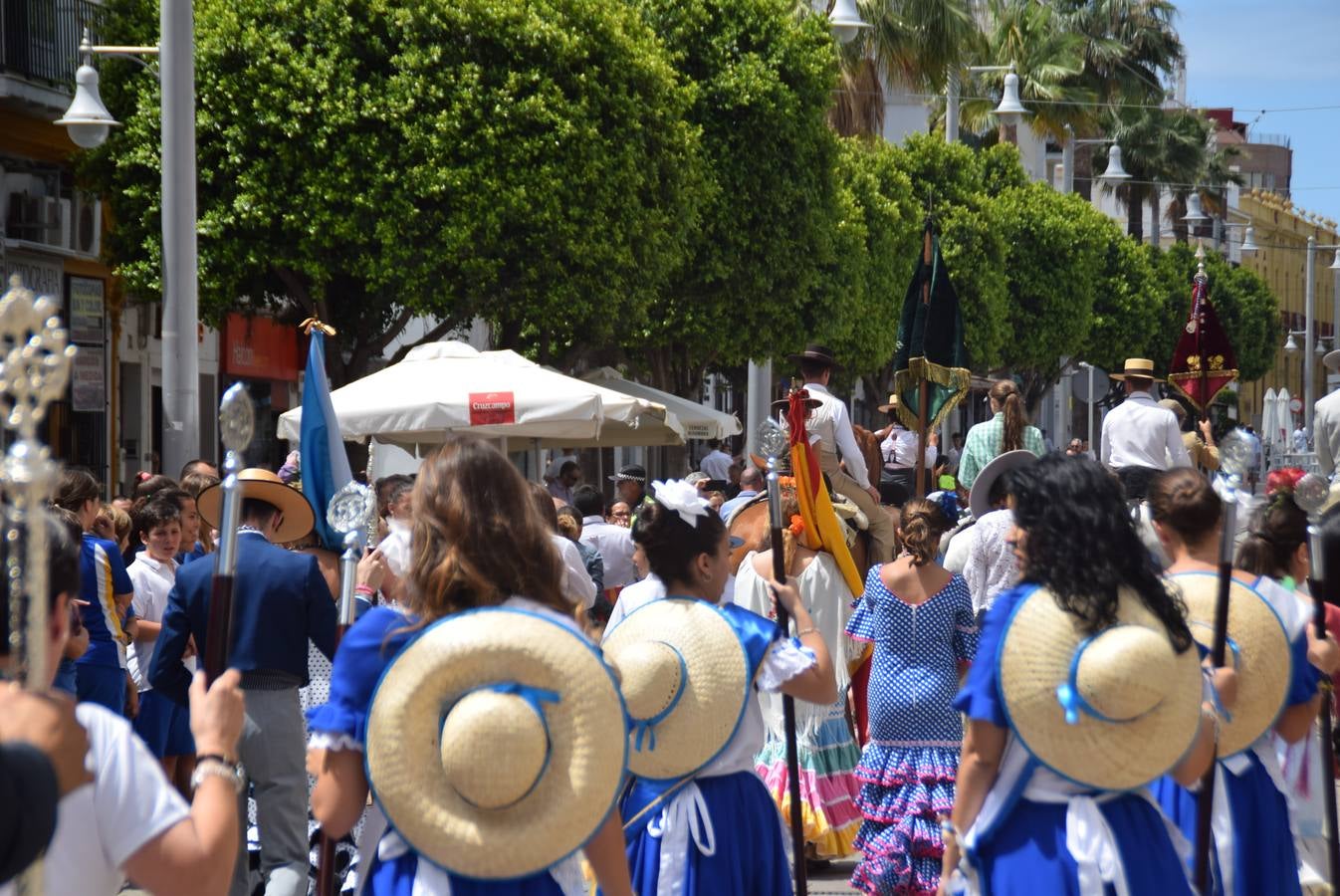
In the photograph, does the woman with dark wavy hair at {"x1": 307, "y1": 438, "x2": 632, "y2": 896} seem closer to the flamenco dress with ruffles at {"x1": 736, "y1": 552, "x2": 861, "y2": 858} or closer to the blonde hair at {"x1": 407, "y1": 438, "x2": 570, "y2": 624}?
the blonde hair at {"x1": 407, "y1": 438, "x2": 570, "y2": 624}

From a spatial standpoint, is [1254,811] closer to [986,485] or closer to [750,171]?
[986,485]

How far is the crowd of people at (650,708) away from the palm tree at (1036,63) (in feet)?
114

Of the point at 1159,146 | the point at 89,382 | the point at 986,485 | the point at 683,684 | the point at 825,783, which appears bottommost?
the point at 825,783

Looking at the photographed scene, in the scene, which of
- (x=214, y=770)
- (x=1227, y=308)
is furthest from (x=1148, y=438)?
(x=1227, y=308)

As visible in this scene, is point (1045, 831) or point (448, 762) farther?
point (1045, 831)

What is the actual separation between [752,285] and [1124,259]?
2848cm

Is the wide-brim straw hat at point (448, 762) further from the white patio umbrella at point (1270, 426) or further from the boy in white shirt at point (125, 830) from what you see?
the white patio umbrella at point (1270, 426)

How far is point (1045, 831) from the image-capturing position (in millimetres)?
4391

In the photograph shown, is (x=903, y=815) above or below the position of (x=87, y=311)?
below

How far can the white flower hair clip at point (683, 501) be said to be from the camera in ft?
17.6

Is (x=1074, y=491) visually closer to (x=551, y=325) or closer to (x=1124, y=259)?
(x=551, y=325)

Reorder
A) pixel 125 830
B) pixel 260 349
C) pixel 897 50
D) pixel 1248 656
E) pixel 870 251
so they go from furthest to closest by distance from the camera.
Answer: pixel 897 50
pixel 870 251
pixel 260 349
pixel 1248 656
pixel 125 830

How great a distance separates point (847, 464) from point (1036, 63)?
3324 centimetres

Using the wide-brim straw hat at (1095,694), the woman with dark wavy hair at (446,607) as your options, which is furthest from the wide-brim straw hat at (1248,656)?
the woman with dark wavy hair at (446,607)
